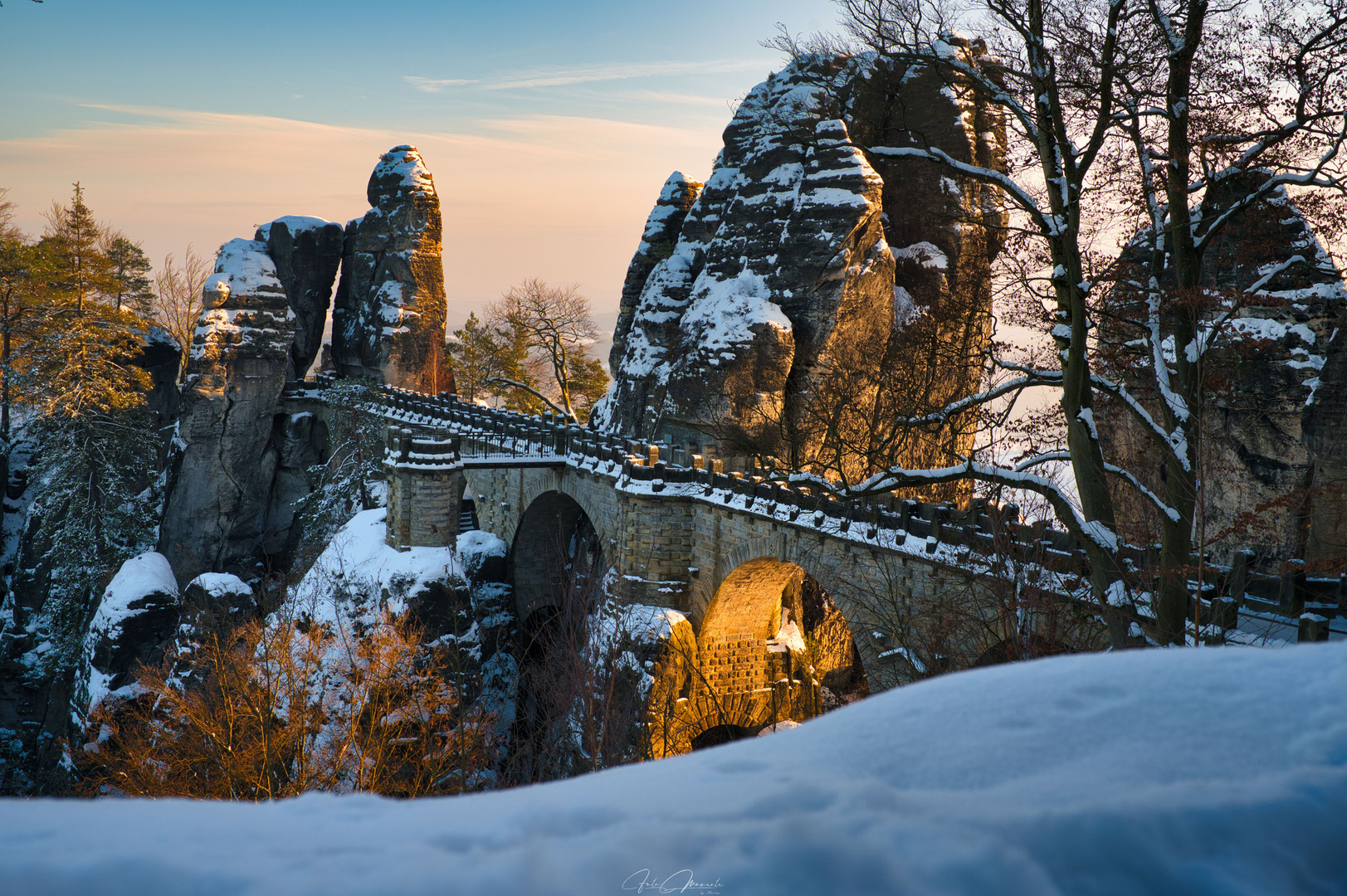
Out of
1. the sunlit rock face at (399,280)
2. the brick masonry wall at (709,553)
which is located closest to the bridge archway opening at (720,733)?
the brick masonry wall at (709,553)

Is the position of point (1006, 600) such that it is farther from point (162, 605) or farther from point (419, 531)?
point (162, 605)

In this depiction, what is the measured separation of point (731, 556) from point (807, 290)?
31.4 feet

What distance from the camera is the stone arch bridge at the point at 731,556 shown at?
13195mm

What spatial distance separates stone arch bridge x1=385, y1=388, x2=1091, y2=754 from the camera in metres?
13.2

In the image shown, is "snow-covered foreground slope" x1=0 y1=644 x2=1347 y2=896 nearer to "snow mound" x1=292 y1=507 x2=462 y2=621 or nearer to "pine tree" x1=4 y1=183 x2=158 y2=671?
"snow mound" x1=292 y1=507 x2=462 y2=621

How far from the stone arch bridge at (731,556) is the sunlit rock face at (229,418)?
521 inches

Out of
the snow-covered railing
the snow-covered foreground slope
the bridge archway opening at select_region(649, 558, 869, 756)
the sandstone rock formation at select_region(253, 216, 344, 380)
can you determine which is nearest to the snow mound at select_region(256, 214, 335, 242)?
the sandstone rock formation at select_region(253, 216, 344, 380)

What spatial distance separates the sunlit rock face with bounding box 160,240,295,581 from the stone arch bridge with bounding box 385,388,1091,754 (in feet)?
43.4

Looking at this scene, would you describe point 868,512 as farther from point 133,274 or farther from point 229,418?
point 133,274

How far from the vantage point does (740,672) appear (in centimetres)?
1995

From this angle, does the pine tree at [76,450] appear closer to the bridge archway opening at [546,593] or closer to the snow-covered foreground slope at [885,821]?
the bridge archway opening at [546,593]

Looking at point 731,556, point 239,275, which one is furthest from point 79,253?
point 731,556

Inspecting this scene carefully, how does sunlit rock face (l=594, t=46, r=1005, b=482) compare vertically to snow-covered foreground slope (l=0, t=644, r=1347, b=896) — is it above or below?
above

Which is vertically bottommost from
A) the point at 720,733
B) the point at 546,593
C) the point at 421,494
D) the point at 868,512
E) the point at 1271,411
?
the point at 720,733
